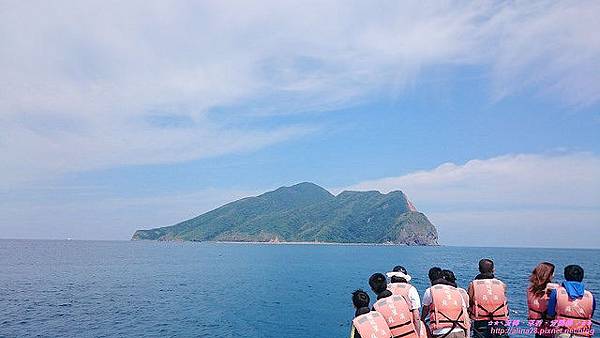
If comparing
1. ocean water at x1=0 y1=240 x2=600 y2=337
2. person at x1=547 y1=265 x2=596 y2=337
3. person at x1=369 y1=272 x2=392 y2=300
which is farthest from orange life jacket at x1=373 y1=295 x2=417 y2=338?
ocean water at x1=0 y1=240 x2=600 y2=337

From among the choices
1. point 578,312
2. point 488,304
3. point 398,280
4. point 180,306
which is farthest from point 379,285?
point 180,306

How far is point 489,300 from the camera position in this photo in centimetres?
1235

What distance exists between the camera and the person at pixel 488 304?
1230 cm

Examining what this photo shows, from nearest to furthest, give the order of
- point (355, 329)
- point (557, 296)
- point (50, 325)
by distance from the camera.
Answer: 1. point (355, 329)
2. point (557, 296)
3. point (50, 325)

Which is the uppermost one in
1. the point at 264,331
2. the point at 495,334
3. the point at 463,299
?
the point at 463,299

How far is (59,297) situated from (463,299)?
66.5 meters

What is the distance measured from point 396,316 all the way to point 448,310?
1.55m

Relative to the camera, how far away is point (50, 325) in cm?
4462

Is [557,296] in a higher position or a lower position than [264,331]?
higher

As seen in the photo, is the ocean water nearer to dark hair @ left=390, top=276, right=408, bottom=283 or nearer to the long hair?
dark hair @ left=390, top=276, right=408, bottom=283

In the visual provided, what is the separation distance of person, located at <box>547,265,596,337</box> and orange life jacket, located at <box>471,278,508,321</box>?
1.53m

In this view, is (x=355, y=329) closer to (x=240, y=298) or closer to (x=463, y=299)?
(x=463, y=299)

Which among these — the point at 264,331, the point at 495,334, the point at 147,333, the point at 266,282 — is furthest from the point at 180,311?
the point at 495,334

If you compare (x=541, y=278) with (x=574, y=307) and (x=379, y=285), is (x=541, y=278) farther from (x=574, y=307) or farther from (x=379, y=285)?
(x=379, y=285)
